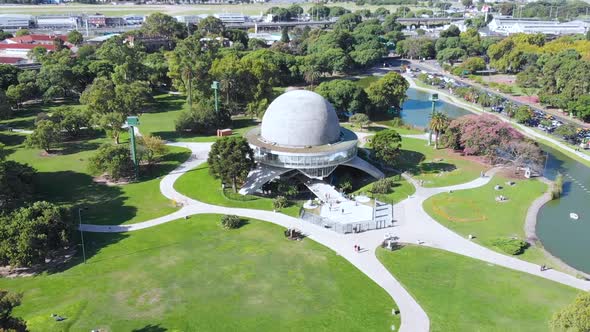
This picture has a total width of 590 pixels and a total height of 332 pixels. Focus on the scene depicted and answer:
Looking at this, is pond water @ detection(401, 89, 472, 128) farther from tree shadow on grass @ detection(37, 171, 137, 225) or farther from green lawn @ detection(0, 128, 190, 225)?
tree shadow on grass @ detection(37, 171, 137, 225)

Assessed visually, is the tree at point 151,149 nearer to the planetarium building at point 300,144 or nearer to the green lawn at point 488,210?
the planetarium building at point 300,144

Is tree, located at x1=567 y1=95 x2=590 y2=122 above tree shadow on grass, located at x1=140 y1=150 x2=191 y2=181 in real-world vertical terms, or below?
above

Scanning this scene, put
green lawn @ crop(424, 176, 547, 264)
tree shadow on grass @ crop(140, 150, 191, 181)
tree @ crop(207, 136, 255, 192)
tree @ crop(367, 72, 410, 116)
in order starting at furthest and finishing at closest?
tree @ crop(367, 72, 410, 116)
tree shadow on grass @ crop(140, 150, 191, 181)
tree @ crop(207, 136, 255, 192)
green lawn @ crop(424, 176, 547, 264)

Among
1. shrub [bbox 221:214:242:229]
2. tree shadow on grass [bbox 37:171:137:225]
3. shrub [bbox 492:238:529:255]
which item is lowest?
shrub [bbox 492:238:529:255]

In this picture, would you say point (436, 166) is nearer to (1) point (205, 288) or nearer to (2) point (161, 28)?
(1) point (205, 288)

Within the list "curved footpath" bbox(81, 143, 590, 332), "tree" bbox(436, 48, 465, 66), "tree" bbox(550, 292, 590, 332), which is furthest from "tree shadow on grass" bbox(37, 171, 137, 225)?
"tree" bbox(436, 48, 465, 66)

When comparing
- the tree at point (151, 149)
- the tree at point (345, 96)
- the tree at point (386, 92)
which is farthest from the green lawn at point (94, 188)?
the tree at point (386, 92)
